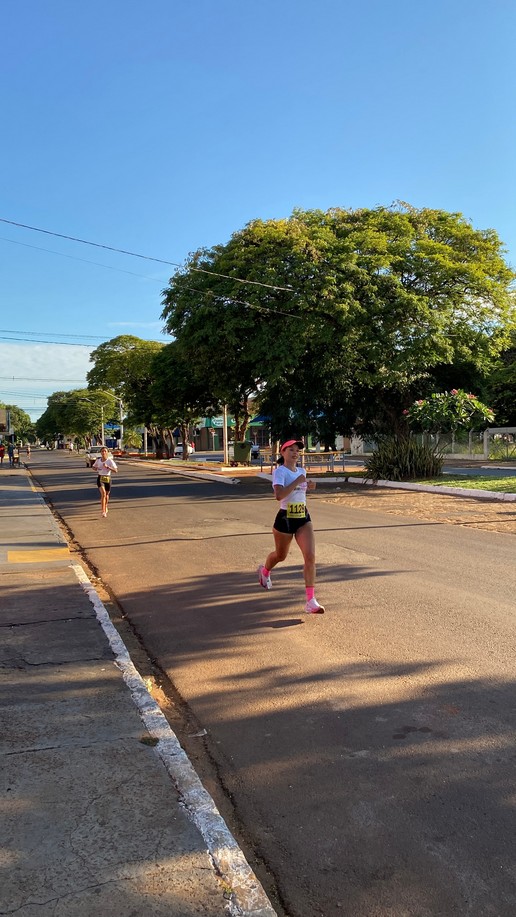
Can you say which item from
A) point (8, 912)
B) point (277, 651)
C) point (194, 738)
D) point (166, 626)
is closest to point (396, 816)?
point (194, 738)

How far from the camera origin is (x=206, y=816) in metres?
3.02

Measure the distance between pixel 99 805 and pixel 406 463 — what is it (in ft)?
66.6

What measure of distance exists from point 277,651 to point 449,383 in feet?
75.3

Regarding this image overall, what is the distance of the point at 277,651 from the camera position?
5.45 meters

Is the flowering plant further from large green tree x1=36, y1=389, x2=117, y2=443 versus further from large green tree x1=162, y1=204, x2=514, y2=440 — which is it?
large green tree x1=36, y1=389, x2=117, y2=443

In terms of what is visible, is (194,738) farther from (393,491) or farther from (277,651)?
(393,491)

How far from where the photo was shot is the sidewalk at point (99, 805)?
2.50 metres

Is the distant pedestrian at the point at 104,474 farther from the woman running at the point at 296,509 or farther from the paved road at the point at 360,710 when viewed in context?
the woman running at the point at 296,509

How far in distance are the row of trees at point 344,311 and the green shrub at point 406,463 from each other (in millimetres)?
2366

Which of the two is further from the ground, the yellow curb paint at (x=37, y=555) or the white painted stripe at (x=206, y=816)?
the white painted stripe at (x=206, y=816)

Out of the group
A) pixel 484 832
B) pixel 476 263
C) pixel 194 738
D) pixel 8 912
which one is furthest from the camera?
pixel 476 263

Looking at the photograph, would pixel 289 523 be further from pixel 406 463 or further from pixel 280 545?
pixel 406 463

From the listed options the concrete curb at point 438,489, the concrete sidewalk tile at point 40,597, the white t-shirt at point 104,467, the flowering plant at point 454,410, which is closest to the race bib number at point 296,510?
the concrete sidewalk tile at point 40,597

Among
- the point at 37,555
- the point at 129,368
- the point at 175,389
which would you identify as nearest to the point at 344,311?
the point at 37,555
